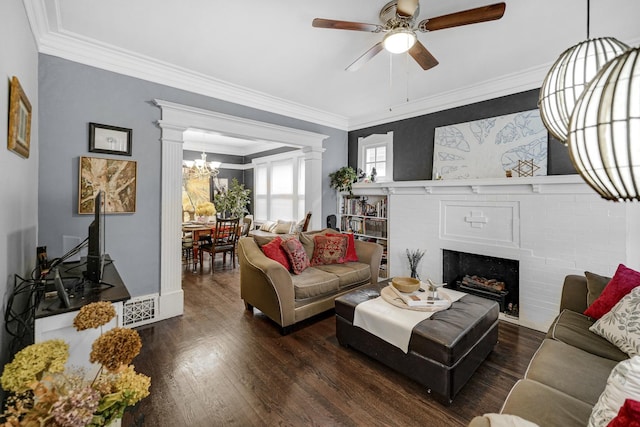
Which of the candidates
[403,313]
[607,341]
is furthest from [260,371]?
[607,341]

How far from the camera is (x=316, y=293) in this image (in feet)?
9.89

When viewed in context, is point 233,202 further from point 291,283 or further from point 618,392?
point 618,392

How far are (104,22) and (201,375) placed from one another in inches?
115

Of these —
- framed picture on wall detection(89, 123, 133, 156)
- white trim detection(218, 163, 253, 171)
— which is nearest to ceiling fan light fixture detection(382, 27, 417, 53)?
framed picture on wall detection(89, 123, 133, 156)

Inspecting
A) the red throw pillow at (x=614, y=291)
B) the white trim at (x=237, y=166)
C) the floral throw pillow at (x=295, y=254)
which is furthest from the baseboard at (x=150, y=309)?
the white trim at (x=237, y=166)

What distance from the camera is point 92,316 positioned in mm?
837

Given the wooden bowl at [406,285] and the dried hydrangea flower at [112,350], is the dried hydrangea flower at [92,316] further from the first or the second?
the wooden bowl at [406,285]

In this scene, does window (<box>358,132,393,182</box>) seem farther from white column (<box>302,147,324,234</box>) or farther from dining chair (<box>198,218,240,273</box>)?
dining chair (<box>198,218,240,273</box>)

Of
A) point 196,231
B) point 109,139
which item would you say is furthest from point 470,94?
point 196,231

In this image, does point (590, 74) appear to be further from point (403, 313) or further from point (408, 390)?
point (408, 390)

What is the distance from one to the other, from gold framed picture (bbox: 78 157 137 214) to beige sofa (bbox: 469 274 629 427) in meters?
3.24

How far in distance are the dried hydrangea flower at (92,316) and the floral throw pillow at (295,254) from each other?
2410mm

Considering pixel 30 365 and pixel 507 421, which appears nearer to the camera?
pixel 30 365

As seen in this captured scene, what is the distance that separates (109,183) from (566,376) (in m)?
3.74
